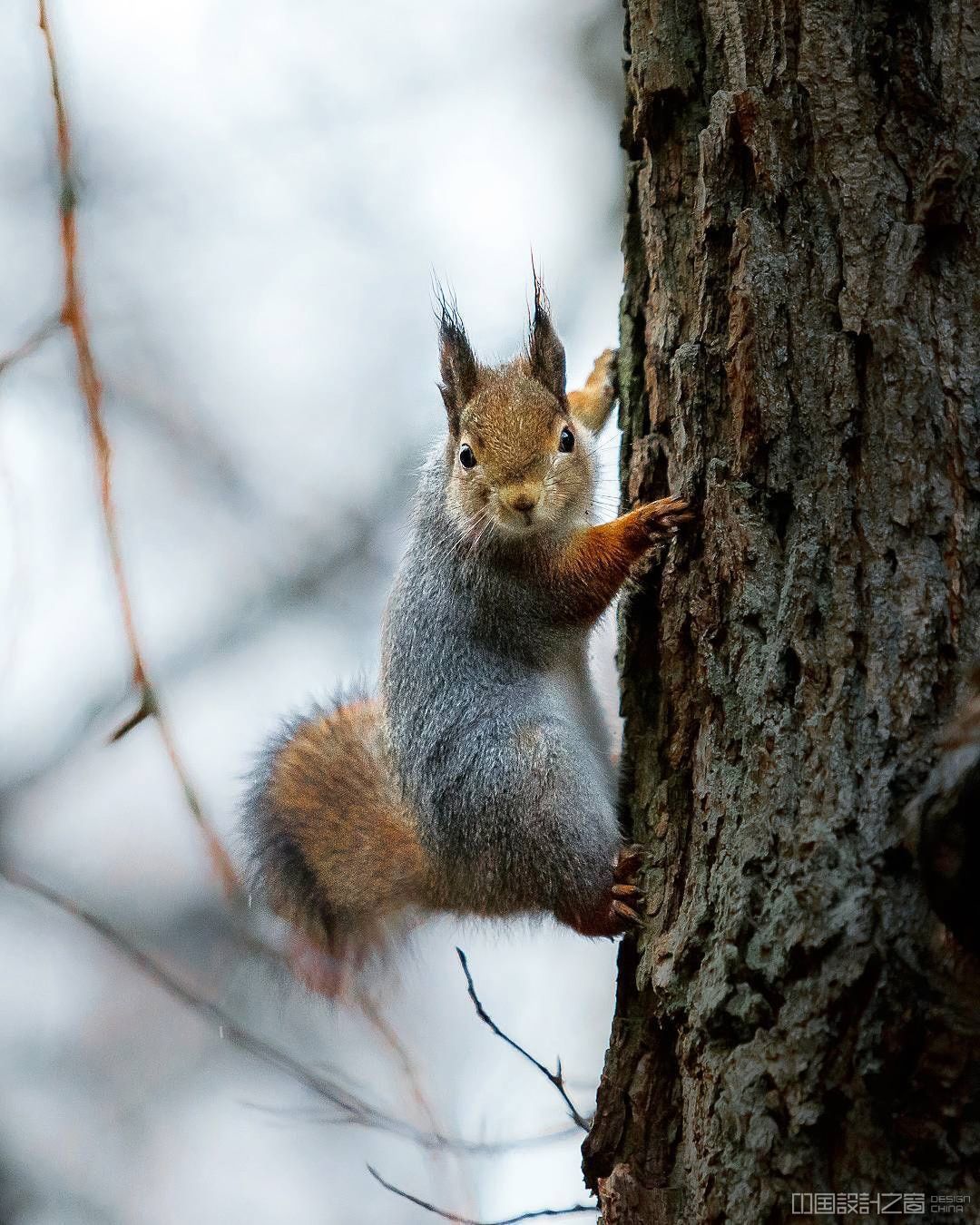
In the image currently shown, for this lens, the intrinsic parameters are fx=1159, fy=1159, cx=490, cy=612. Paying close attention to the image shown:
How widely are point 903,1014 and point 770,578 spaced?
0.53 m

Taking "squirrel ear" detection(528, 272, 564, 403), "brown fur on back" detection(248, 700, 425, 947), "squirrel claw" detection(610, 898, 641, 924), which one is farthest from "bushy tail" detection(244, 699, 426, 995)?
"squirrel ear" detection(528, 272, 564, 403)

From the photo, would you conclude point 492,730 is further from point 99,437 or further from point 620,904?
point 99,437

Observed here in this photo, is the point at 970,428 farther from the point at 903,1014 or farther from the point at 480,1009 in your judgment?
the point at 480,1009

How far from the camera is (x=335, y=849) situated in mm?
2223

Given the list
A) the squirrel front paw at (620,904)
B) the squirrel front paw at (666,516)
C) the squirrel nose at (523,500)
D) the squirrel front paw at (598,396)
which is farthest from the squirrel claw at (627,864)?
the squirrel front paw at (598,396)

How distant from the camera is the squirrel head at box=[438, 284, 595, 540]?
6.87ft

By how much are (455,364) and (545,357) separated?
0.18 meters

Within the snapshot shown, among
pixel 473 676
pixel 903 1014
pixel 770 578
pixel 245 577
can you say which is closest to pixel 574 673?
pixel 473 676

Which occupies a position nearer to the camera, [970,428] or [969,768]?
[969,768]

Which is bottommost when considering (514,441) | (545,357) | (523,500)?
(523,500)

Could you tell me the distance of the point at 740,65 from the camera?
5.15ft

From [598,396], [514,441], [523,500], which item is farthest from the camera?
[598,396]

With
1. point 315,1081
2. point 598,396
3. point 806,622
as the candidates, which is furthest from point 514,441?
point 315,1081

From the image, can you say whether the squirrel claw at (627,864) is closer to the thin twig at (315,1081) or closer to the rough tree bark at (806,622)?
the rough tree bark at (806,622)
